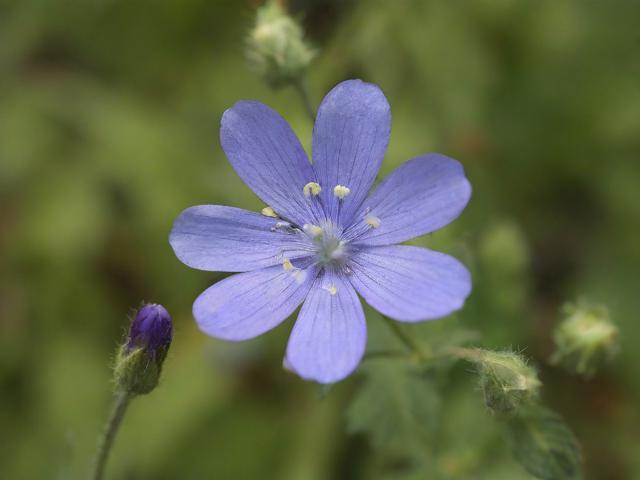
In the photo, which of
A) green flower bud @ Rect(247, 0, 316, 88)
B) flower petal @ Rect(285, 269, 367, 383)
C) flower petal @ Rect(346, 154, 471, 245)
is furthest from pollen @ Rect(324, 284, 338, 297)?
green flower bud @ Rect(247, 0, 316, 88)

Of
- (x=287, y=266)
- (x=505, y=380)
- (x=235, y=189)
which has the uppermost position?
(x=235, y=189)

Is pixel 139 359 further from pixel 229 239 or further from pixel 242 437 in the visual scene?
pixel 242 437

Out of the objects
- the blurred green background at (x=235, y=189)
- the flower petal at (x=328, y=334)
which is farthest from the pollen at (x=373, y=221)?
the blurred green background at (x=235, y=189)

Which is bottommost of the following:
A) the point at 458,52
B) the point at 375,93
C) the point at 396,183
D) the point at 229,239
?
the point at 229,239

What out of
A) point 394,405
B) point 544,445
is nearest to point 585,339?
point 544,445

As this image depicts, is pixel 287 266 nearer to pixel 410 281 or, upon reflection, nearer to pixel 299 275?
pixel 299 275

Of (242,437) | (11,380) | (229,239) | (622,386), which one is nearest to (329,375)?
(229,239)

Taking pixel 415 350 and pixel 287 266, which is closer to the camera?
pixel 287 266
